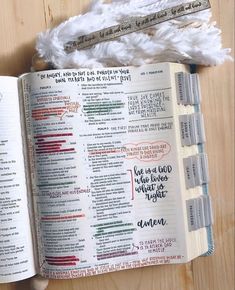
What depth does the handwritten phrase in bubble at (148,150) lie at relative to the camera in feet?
1.94

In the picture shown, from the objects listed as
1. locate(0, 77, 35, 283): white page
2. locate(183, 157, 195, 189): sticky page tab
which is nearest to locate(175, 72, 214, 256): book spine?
locate(183, 157, 195, 189): sticky page tab

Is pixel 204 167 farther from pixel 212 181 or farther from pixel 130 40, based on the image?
pixel 130 40

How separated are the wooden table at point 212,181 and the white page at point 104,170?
2.0 inches

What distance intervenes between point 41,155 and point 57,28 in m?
0.17

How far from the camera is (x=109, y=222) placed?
0.59 metres

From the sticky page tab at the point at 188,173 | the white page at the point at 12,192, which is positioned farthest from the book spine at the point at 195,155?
the white page at the point at 12,192

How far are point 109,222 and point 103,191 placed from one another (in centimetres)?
4

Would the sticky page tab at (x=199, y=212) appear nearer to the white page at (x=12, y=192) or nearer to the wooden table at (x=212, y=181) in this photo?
the wooden table at (x=212, y=181)

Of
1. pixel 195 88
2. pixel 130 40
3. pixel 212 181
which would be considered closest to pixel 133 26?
pixel 130 40

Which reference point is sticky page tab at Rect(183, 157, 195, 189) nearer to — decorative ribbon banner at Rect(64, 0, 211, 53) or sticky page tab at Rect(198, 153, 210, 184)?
sticky page tab at Rect(198, 153, 210, 184)

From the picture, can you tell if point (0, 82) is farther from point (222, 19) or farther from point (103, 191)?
point (222, 19)

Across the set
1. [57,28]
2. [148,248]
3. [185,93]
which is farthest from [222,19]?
[148,248]

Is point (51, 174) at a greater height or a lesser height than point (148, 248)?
greater

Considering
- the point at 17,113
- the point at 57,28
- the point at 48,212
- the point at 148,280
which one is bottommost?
the point at 148,280
